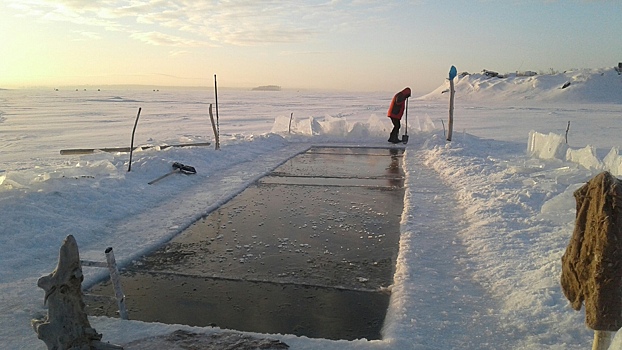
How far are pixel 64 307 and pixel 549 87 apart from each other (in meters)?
51.0

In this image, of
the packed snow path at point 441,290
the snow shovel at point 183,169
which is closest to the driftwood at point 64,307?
the packed snow path at point 441,290

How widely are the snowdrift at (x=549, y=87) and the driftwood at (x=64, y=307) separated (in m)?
44.1

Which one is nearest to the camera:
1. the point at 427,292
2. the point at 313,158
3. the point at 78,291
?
the point at 78,291

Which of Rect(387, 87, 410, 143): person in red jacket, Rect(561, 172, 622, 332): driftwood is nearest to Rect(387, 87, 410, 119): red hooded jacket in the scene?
Rect(387, 87, 410, 143): person in red jacket

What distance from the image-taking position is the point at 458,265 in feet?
16.4

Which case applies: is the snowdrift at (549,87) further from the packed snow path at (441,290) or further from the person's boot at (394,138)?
the packed snow path at (441,290)

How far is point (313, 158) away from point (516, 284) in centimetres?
895

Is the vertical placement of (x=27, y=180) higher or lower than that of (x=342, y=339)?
higher

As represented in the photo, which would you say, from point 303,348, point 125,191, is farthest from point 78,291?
point 125,191

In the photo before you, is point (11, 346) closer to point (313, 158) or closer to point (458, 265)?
point (458, 265)

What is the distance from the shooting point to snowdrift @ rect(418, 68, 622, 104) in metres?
41.0

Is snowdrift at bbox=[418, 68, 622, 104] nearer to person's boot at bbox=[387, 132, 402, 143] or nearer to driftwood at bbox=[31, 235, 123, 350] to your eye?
person's boot at bbox=[387, 132, 402, 143]

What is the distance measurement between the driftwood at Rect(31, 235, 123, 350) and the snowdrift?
44140mm

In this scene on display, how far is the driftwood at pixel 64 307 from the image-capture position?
3.02 m
